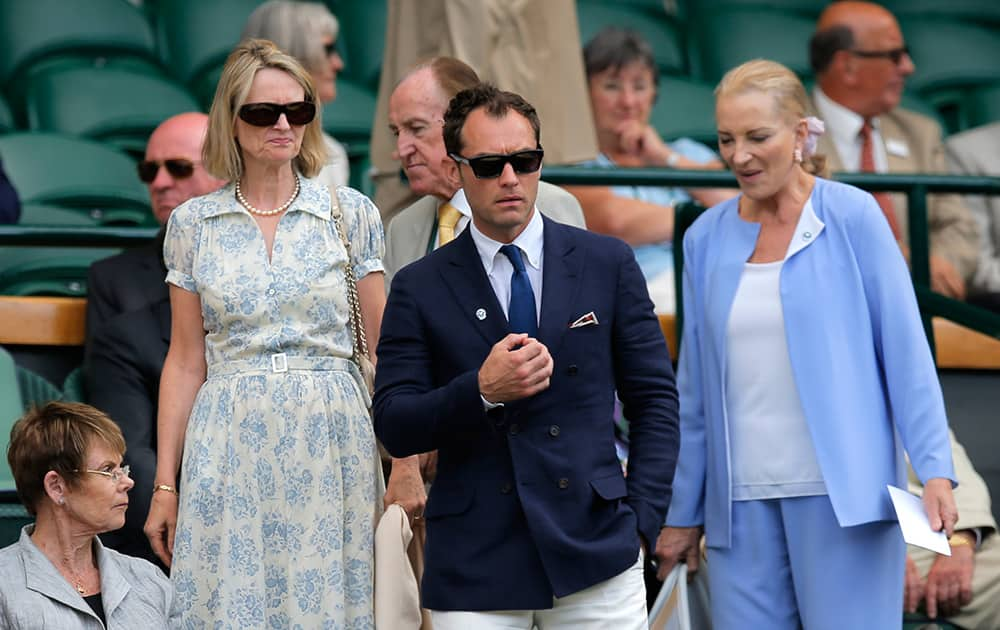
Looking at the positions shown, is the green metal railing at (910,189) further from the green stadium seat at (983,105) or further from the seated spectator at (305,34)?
the green stadium seat at (983,105)

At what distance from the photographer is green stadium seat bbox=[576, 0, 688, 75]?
30.6 feet

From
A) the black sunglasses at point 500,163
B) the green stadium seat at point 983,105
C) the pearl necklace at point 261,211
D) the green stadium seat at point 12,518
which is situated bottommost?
the green stadium seat at point 12,518

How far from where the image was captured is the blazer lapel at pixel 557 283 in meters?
3.88

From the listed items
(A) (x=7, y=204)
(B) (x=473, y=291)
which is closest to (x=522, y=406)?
(B) (x=473, y=291)

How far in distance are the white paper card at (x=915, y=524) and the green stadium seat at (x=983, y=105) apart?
5.60 m

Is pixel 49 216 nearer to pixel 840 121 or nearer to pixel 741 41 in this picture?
pixel 840 121

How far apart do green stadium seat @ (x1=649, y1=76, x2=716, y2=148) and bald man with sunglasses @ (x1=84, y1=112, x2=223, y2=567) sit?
3293 millimetres

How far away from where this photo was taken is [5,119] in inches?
317

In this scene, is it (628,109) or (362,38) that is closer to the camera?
(628,109)

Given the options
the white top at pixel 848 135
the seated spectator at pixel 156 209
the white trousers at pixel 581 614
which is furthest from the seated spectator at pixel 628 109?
the white trousers at pixel 581 614

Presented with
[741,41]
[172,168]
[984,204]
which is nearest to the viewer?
[172,168]

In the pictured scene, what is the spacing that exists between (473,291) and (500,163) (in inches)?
11.5

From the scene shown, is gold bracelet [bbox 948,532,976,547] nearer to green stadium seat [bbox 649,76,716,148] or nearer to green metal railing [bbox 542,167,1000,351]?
green metal railing [bbox 542,167,1000,351]

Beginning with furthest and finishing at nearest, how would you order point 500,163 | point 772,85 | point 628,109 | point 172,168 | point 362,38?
point 362,38, point 628,109, point 172,168, point 772,85, point 500,163
